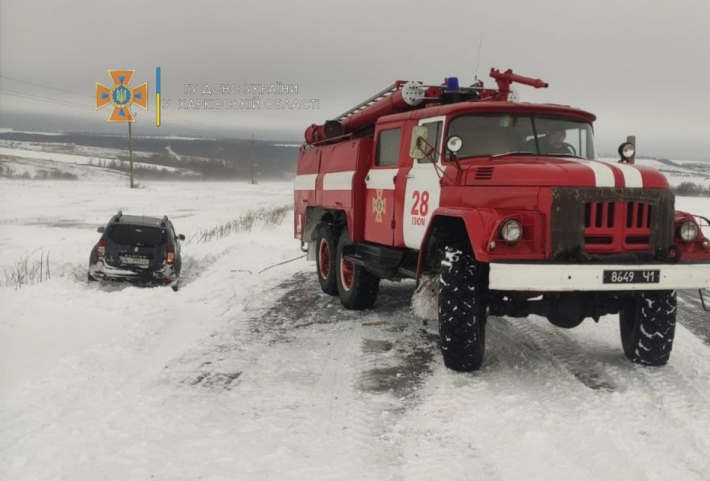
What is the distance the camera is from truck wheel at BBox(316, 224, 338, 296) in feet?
30.7

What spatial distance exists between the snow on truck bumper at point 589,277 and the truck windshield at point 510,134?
1.63 meters

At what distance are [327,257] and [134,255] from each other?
4.34 metres

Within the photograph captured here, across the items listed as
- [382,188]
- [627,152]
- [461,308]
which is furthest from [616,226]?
[382,188]

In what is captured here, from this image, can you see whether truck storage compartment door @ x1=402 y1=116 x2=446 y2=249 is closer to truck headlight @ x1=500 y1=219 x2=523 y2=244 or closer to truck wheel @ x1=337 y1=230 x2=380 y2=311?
truck headlight @ x1=500 y1=219 x2=523 y2=244

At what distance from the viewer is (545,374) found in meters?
5.58

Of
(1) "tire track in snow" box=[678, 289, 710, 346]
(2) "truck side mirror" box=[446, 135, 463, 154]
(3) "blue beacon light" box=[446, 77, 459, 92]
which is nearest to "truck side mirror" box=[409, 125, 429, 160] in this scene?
(2) "truck side mirror" box=[446, 135, 463, 154]

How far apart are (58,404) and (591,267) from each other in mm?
4368

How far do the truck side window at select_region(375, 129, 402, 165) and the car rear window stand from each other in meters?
6.13

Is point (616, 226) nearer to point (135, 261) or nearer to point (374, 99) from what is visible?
point (374, 99)

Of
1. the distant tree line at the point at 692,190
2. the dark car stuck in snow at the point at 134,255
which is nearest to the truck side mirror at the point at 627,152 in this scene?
the dark car stuck in snow at the point at 134,255

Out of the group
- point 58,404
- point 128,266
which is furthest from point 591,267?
point 128,266

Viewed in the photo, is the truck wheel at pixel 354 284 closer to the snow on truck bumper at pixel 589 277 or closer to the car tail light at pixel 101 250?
the snow on truck bumper at pixel 589 277

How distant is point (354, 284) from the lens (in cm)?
843

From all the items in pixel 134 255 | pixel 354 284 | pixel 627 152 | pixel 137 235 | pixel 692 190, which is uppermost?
pixel 627 152
